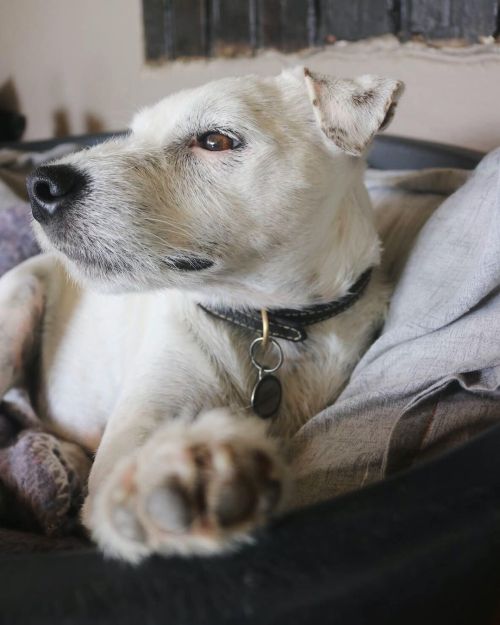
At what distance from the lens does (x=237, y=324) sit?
1.18m

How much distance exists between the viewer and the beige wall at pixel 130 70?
5.71 ft

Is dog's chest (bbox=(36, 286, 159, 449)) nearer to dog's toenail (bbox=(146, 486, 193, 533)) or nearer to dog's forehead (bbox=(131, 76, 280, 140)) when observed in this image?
dog's forehead (bbox=(131, 76, 280, 140))

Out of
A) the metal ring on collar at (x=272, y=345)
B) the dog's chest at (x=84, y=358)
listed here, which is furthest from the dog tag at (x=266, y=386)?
the dog's chest at (x=84, y=358)

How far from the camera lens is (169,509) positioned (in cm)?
53

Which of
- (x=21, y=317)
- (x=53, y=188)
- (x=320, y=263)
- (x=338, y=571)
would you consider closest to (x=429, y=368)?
(x=320, y=263)

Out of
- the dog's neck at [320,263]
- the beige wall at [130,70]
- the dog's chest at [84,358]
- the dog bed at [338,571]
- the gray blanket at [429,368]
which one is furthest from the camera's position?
the beige wall at [130,70]

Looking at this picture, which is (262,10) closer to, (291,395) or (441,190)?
(441,190)

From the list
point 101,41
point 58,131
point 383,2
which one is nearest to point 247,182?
point 383,2

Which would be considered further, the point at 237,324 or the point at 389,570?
the point at 237,324

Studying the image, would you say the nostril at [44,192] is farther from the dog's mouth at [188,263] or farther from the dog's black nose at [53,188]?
the dog's mouth at [188,263]

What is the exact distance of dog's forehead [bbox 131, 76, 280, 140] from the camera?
3.43 feet

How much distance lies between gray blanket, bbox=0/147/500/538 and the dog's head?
0.81 ft

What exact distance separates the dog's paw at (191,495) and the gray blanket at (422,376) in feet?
0.60

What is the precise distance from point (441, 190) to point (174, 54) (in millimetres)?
1845
